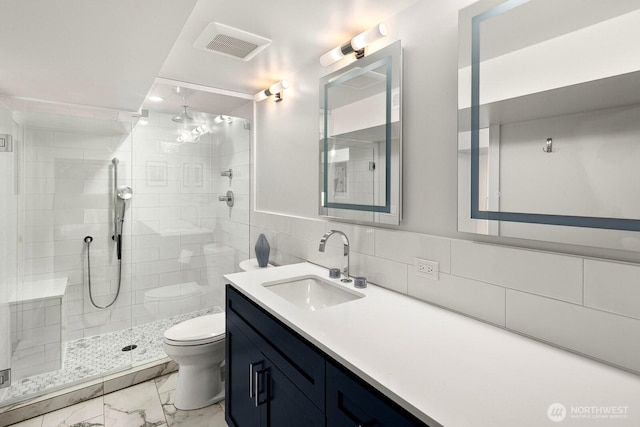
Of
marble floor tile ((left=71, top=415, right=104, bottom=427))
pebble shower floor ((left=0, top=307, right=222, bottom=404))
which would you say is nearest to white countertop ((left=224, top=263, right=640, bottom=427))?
marble floor tile ((left=71, top=415, right=104, bottom=427))

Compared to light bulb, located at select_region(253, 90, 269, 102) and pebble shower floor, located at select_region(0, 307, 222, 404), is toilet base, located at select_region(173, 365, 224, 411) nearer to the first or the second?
pebble shower floor, located at select_region(0, 307, 222, 404)

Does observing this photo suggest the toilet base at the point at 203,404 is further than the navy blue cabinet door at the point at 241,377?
Yes

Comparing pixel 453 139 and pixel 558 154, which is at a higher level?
pixel 453 139

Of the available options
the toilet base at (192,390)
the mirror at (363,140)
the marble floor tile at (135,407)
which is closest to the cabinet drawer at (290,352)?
the mirror at (363,140)

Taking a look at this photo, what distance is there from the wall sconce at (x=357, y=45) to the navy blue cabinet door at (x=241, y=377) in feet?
5.15

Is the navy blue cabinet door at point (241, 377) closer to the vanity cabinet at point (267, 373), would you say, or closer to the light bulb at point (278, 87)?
the vanity cabinet at point (267, 373)

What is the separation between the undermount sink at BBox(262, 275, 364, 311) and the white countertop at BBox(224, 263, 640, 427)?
0.40m

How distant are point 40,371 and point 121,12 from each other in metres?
2.48

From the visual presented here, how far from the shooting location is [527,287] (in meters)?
1.11

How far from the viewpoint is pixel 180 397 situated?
6.98ft

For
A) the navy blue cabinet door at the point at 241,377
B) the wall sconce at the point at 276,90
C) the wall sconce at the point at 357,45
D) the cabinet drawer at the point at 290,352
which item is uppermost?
the wall sconce at the point at 276,90

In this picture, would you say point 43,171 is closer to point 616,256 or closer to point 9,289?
point 9,289

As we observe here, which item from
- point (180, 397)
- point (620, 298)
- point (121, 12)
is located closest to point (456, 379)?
point (620, 298)

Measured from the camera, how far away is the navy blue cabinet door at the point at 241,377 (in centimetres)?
147
